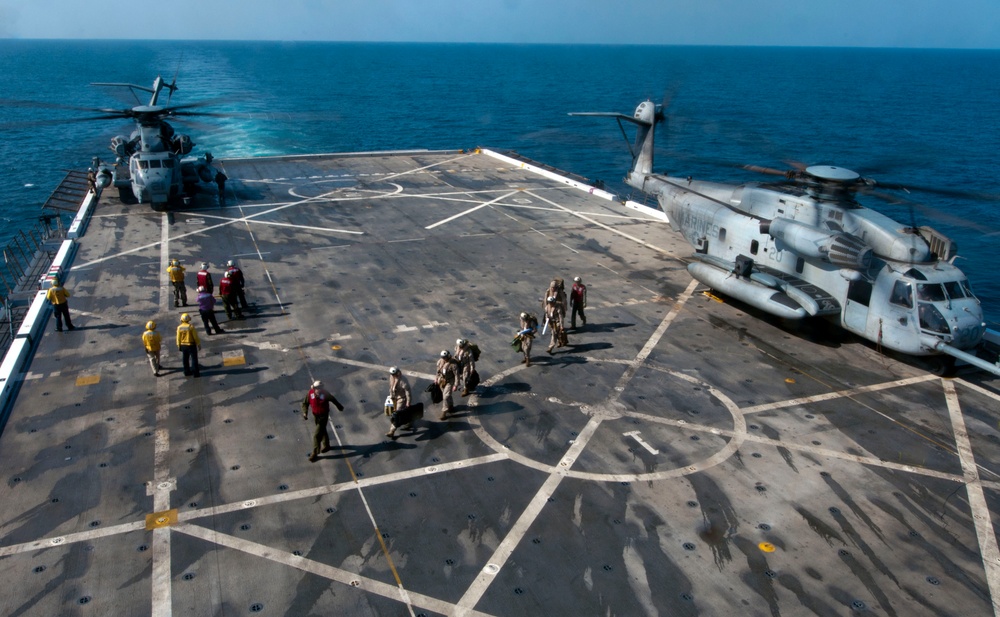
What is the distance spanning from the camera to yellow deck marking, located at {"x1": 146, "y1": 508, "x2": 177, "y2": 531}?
42.9 ft

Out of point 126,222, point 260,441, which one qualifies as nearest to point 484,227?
point 126,222

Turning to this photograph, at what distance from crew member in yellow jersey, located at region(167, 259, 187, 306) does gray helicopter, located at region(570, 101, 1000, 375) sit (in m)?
18.0

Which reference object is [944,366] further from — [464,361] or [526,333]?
[464,361]

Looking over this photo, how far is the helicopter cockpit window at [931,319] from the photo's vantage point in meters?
18.9

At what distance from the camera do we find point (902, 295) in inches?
768

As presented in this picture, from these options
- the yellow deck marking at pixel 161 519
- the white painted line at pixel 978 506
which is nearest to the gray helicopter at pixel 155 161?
the yellow deck marking at pixel 161 519

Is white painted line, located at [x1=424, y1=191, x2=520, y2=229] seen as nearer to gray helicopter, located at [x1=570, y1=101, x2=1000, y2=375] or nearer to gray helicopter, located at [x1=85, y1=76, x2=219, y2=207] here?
gray helicopter, located at [x1=85, y1=76, x2=219, y2=207]

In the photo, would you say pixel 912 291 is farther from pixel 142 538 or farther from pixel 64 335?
pixel 64 335

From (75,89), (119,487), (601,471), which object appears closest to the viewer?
(119,487)

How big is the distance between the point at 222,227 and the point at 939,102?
143 metres

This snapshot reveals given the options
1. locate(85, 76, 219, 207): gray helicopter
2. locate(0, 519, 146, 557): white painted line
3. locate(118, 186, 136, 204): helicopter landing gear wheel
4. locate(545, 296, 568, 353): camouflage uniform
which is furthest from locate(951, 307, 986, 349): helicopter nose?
locate(118, 186, 136, 204): helicopter landing gear wheel

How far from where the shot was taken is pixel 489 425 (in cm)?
1683

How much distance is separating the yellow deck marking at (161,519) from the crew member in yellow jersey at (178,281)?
37.5ft

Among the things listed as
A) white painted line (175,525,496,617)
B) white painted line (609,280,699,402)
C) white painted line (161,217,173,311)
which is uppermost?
white painted line (161,217,173,311)
